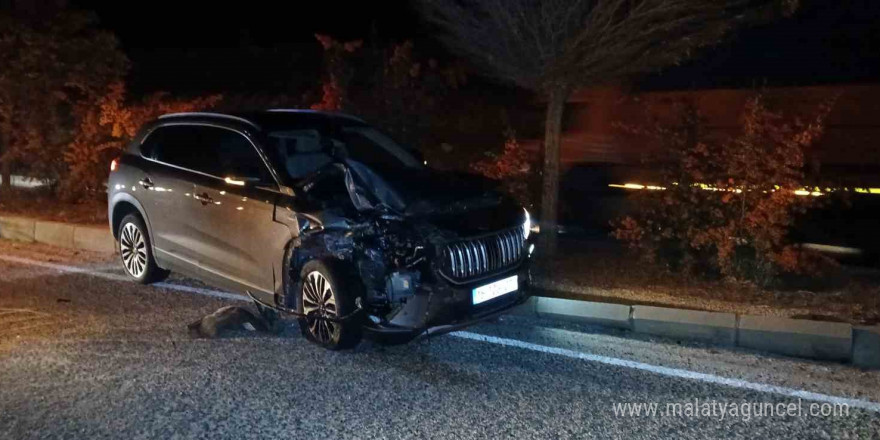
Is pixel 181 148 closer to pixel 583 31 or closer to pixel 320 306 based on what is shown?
pixel 320 306

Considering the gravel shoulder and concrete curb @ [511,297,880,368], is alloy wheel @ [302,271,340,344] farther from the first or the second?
the gravel shoulder

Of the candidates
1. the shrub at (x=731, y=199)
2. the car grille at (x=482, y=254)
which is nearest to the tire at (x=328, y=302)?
the car grille at (x=482, y=254)

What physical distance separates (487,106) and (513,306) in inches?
443

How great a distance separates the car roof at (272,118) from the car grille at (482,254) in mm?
2186

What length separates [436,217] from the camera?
22.1ft

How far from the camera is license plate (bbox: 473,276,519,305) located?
668cm

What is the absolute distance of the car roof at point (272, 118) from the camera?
7809mm

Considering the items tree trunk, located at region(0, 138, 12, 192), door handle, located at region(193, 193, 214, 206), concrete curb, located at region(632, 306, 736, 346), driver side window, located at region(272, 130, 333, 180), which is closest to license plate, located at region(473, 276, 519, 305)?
concrete curb, located at region(632, 306, 736, 346)

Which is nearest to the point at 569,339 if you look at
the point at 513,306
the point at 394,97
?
the point at 513,306

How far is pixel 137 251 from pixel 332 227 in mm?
3278

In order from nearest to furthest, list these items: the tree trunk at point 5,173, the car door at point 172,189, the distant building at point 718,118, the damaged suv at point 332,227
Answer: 1. the damaged suv at point 332,227
2. the car door at point 172,189
3. the distant building at point 718,118
4. the tree trunk at point 5,173

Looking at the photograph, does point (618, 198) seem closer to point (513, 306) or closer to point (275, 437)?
point (513, 306)

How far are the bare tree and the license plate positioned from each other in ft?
9.29

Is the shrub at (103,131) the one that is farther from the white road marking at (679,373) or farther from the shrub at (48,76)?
the white road marking at (679,373)
